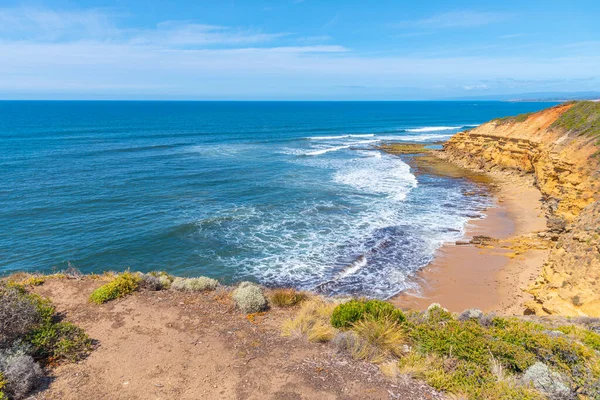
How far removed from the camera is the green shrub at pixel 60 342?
319 inches

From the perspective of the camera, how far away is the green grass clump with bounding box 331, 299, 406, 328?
9.57 m


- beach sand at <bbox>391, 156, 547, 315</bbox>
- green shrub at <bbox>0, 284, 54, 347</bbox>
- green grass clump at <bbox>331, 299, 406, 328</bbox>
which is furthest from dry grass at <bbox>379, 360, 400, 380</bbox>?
beach sand at <bbox>391, 156, 547, 315</bbox>

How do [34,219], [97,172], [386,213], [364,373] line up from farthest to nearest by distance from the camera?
[97,172]
[386,213]
[34,219]
[364,373]

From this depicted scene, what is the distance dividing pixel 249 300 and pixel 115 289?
165 inches

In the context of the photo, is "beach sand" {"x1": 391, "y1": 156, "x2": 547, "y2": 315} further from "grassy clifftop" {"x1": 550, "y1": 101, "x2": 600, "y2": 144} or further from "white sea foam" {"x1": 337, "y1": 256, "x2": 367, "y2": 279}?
"grassy clifftop" {"x1": 550, "y1": 101, "x2": 600, "y2": 144}

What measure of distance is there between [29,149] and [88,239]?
129ft

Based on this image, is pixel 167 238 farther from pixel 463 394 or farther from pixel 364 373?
pixel 463 394

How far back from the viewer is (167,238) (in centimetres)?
2373

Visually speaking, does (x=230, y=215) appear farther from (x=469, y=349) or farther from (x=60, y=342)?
(x=469, y=349)

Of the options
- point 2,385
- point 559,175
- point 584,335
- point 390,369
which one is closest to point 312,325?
point 390,369

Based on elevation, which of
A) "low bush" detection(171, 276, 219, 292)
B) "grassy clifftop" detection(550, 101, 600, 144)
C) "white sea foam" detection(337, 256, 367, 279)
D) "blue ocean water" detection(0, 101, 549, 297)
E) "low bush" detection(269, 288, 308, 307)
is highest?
"grassy clifftop" detection(550, 101, 600, 144)

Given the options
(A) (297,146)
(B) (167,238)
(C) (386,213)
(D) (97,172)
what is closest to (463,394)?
(B) (167,238)

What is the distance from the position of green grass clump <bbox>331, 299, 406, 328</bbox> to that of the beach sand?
7.50 meters

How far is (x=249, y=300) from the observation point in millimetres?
10820
